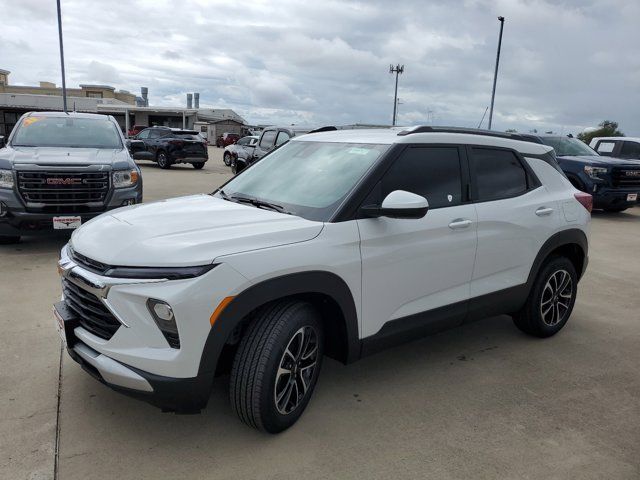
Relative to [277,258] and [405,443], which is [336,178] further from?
[405,443]

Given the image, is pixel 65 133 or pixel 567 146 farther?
pixel 567 146

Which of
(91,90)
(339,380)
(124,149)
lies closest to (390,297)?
(339,380)

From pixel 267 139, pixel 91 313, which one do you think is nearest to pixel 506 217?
pixel 91 313

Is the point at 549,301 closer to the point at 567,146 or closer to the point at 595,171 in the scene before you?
the point at 595,171

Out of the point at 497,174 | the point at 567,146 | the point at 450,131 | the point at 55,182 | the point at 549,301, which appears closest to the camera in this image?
the point at 450,131

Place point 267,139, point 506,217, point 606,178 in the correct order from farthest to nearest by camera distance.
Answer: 1. point 267,139
2. point 606,178
3. point 506,217

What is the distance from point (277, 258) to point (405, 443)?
127 cm

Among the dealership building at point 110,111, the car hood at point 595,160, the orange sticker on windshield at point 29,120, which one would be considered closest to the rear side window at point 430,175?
the orange sticker on windshield at point 29,120

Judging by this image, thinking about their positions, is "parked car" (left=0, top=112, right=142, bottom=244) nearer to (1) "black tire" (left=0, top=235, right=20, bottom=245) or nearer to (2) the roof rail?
(1) "black tire" (left=0, top=235, right=20, bottom=245)

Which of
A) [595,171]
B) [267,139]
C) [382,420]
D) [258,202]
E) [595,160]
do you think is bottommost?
[382,420]

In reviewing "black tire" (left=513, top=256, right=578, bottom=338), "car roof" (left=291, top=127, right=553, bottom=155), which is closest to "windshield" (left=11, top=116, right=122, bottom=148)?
"car roof" (left=291, top=127, right=553, bottom=155)

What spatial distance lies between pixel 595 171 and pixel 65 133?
1097 centimetres

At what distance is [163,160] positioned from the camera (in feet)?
65.4

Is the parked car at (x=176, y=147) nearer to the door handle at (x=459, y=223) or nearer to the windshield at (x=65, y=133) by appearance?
the windshield at (x=65, y=133)
